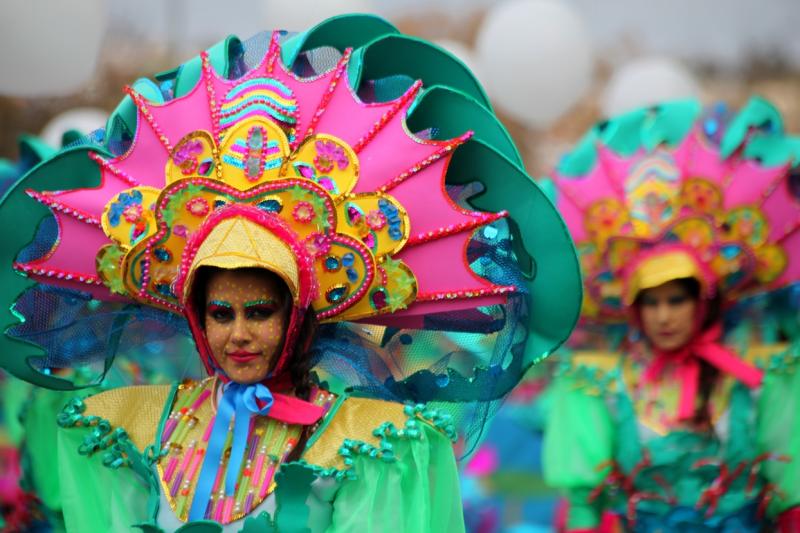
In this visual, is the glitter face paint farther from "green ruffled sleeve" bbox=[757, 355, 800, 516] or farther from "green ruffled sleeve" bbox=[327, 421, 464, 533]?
"green ruffled sleeve" bbox=[757, 355, 800, 516]

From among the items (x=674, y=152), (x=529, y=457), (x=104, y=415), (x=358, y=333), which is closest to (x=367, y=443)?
(x=358, y=333)

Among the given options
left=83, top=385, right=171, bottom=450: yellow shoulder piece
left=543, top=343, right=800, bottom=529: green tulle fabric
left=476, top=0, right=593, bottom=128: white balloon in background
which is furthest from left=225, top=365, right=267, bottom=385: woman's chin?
left=476, top=0, right=593, bottom=128: white balloon in background

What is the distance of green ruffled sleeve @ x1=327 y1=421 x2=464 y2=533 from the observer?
3506mm

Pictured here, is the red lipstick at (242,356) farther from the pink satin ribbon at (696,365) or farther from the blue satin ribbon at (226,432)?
the pink satin ribbon at (696,365)

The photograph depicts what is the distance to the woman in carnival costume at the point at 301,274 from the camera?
3.59 meters

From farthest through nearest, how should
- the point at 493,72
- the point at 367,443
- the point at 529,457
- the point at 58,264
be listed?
1. the point at 529,457
2. the point at 493,72
3. the point at 58,264
4. the point at 367,443

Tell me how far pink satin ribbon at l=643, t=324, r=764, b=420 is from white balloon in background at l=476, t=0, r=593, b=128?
2.71 m

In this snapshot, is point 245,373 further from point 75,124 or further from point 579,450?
point 75,124

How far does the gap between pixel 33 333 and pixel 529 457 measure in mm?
7860

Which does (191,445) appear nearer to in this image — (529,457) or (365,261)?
(365,261)

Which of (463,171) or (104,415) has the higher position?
(463,171)

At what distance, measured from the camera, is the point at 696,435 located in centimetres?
554

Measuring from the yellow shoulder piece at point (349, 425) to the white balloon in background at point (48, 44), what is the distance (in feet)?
8.12

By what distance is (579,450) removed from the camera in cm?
561
